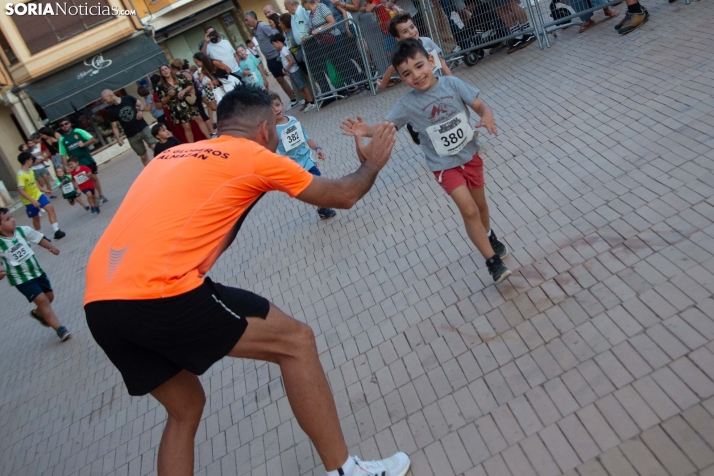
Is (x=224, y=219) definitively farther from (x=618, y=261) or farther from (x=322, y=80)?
(x=322, y=80)

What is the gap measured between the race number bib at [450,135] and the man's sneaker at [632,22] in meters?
5.63

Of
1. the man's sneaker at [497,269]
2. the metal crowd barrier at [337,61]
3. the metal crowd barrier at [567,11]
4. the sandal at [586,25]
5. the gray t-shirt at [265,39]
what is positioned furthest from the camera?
the gray t-shirt at [265,39]

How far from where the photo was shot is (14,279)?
7691 mm

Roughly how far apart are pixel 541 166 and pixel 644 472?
395 cm

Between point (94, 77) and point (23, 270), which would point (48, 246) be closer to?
point (23, 270)

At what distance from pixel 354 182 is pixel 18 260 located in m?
5.64

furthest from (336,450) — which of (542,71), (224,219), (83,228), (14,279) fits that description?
(83,228)

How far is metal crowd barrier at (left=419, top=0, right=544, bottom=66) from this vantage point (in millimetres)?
10977

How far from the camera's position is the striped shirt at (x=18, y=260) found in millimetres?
7637

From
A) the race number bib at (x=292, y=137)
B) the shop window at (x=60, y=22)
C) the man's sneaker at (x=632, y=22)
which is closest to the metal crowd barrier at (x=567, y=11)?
the man's sneaker at (x=632, y=22)

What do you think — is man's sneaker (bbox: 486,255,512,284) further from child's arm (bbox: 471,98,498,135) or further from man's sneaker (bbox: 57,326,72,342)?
man's sneaker (bbox: 57,326,72,342)

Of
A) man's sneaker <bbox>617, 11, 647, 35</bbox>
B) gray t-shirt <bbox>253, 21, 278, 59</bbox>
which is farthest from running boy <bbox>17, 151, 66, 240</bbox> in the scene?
man's sneaker <bbox>617, 11, 647, 35</bbox>

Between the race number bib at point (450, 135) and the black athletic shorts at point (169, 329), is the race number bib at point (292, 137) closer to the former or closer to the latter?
the race number bib at point (450, 135)

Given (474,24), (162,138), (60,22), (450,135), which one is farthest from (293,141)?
(60,22)
